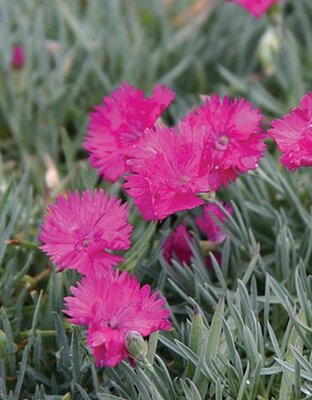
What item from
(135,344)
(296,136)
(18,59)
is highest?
(18,59)

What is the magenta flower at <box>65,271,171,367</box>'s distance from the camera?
90 cm

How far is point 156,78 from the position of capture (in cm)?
191

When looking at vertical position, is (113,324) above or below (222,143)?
below

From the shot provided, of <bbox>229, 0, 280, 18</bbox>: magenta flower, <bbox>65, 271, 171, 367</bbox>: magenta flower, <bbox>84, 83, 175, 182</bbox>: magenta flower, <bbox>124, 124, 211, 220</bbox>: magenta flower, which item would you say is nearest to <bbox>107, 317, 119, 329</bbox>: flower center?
<bbox>65, 271, 171, 367</bbox>: magenta flower

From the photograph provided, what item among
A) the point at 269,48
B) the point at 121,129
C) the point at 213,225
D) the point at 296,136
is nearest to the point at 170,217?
the point at 213,225

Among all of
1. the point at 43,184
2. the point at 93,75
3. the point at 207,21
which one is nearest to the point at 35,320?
the point at 43,184

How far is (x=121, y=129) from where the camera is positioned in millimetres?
1140

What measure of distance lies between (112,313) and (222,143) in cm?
29

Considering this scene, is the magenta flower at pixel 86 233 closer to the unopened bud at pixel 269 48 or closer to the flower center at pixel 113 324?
the flower center at pixel 113 324

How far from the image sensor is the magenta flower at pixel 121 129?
1142 millimetres

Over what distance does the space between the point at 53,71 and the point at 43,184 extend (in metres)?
0.40

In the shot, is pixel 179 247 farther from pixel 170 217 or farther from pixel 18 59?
pixel 18 59

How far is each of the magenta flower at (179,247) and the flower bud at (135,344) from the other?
0.36m

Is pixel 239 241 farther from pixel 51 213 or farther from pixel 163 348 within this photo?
pixel 51 213
